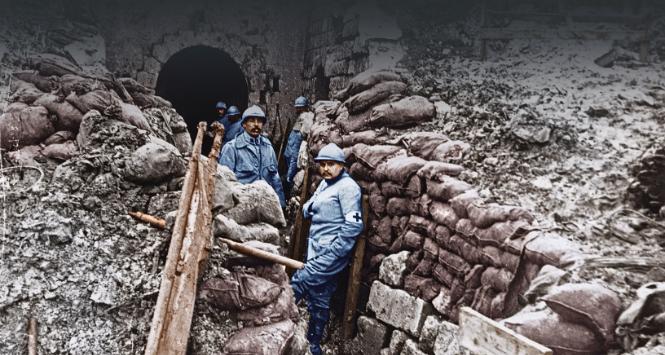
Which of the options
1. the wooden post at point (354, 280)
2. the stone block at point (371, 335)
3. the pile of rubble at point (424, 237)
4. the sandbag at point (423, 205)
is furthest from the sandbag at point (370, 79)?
the stone block at point (371, 335)

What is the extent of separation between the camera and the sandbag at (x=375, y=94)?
4.55 meters

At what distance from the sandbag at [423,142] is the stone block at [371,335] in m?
1.37

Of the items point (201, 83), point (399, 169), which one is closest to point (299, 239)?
point (399, 169)

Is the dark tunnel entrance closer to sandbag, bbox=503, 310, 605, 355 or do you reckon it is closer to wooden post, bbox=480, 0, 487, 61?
wooden post, bbox=480, 0, 487, 61

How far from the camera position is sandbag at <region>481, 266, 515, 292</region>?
2.52 meters

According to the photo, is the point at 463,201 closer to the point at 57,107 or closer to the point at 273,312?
the point at 273,312

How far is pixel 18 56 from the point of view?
4129mm

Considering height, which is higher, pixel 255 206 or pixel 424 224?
pixel 255 206

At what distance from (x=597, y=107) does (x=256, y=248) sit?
2.61 m

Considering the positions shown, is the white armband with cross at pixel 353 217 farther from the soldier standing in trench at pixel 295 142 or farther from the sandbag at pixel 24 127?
the soldier standing in trench at pixel 295 142

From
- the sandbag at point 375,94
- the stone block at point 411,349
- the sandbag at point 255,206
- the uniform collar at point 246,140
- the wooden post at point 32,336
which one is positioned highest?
the sandbag at point 375,94

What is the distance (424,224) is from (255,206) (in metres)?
1.36

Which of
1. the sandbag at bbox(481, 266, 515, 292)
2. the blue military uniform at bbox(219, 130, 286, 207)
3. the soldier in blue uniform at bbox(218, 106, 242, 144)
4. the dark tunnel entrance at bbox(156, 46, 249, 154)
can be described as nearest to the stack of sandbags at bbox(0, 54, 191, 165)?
the blue military uniform at bbox(219, 130, 286, 207)

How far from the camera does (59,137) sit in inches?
107
